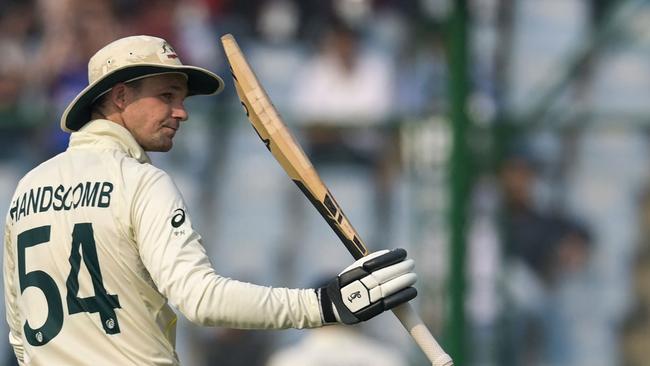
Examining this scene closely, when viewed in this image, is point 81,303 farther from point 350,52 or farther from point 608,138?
point 608,138

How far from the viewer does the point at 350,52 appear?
784 centimetres

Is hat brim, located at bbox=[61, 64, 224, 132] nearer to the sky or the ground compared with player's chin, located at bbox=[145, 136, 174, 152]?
nearer to the sky

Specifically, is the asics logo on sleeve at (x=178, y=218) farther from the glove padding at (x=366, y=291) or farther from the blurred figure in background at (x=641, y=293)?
the blurred figure in background at (x=641, y=293)

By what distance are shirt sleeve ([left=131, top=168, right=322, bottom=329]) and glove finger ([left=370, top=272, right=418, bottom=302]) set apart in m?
0.14

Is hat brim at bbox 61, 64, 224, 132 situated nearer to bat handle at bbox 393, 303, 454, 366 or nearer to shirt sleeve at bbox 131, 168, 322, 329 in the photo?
shirt sleeve at bbox 131, 168, 322, 329

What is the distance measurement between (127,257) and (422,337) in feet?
2.57

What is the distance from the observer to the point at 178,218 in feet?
10.8

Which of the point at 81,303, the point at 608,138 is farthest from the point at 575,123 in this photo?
the point at 81,303

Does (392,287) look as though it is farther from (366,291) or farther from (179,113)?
(179,113)

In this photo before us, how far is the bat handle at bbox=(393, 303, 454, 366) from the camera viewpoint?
11.7 ft

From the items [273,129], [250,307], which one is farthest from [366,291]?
[273,129]

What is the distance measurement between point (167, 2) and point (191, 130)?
77cm

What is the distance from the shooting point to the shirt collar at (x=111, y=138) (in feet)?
11.6

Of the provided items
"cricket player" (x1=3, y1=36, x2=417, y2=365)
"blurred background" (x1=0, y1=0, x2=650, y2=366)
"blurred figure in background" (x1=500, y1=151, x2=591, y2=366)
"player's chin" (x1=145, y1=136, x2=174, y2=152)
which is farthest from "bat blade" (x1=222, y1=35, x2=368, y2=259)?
"blurred figure in background" (x1=500, y1=151, x2=591, y2=366)
